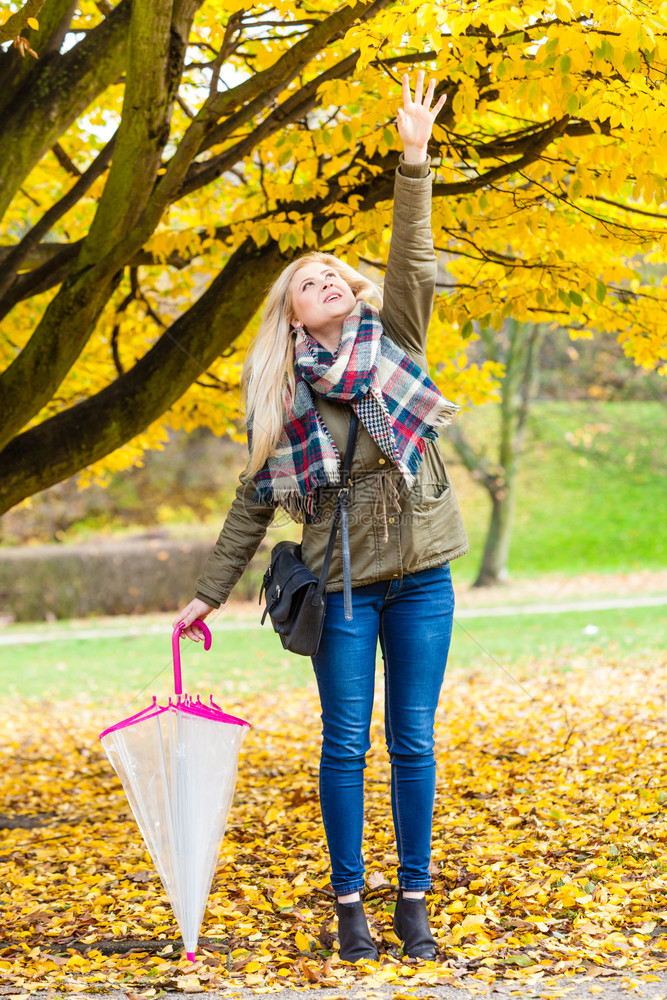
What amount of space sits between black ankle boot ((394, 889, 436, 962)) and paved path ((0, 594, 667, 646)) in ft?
33.2

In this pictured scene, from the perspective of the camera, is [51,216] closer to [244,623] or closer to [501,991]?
[501,991]

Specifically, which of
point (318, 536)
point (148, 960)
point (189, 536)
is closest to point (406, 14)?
point (318, 536)

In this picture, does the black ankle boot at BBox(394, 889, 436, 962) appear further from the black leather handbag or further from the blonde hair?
the blonde hair

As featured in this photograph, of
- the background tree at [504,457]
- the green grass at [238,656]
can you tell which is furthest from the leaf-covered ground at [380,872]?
the background tree at [504,457]

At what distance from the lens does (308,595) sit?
231 cm

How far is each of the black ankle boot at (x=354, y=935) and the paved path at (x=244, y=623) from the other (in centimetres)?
1017

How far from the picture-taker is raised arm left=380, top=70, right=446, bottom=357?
2.28 metres

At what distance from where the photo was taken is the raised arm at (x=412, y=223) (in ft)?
7.48

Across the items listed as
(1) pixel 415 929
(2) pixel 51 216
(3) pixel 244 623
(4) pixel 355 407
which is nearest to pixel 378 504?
(4) pixel 355 407

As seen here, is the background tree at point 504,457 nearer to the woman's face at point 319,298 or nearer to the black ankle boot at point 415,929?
the woman's face at point 319,298

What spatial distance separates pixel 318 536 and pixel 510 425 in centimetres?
1334

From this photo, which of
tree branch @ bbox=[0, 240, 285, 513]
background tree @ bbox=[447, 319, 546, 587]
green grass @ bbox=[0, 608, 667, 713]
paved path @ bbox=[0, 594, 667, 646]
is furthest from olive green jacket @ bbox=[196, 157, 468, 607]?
background tree @ bbox=[447, 319, 546, 587]

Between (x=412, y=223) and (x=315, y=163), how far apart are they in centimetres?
204

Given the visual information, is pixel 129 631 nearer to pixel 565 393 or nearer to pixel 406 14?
pixel 406 14
